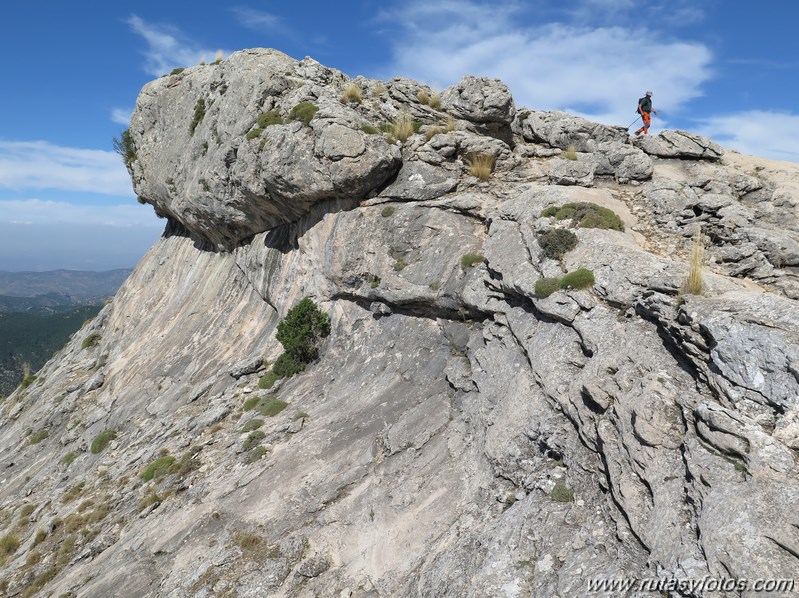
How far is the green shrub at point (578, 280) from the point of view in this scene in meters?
16.0

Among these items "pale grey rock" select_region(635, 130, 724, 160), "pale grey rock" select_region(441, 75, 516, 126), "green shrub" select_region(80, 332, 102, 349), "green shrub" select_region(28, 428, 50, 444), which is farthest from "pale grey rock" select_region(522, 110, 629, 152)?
"green shrub" select_region(80, 332, 102, 349)

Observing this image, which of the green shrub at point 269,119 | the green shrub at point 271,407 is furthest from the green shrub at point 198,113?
the green shrub at point 271,407

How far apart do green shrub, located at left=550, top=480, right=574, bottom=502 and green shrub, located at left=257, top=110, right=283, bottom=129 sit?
81.5 ft

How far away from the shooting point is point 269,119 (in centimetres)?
2828

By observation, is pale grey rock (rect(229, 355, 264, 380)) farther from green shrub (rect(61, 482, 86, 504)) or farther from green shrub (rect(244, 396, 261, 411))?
green shrub (rect(61, 482, 86, 504))

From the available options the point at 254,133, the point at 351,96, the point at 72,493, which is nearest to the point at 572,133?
the point at 351,96

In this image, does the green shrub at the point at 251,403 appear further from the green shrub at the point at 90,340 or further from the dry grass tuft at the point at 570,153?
the green shrub at the point at 90,340

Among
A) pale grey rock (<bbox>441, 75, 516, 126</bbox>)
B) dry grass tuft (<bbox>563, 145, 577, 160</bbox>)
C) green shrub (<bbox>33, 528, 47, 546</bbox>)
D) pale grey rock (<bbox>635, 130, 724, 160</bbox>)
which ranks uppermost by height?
pale grey rock (<bbox>441, 75, 516, 126</bbox>)

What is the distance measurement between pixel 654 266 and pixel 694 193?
33.0ft

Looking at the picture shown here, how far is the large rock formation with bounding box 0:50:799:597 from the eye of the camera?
34.5 ft

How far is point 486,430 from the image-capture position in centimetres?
1568

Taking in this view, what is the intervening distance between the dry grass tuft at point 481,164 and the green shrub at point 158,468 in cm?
2226

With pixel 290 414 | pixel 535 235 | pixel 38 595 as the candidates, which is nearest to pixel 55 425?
pixel 38 595

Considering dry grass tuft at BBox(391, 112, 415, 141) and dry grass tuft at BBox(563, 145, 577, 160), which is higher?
dry grass tuft at BBox(391, 112, 415, 141)
